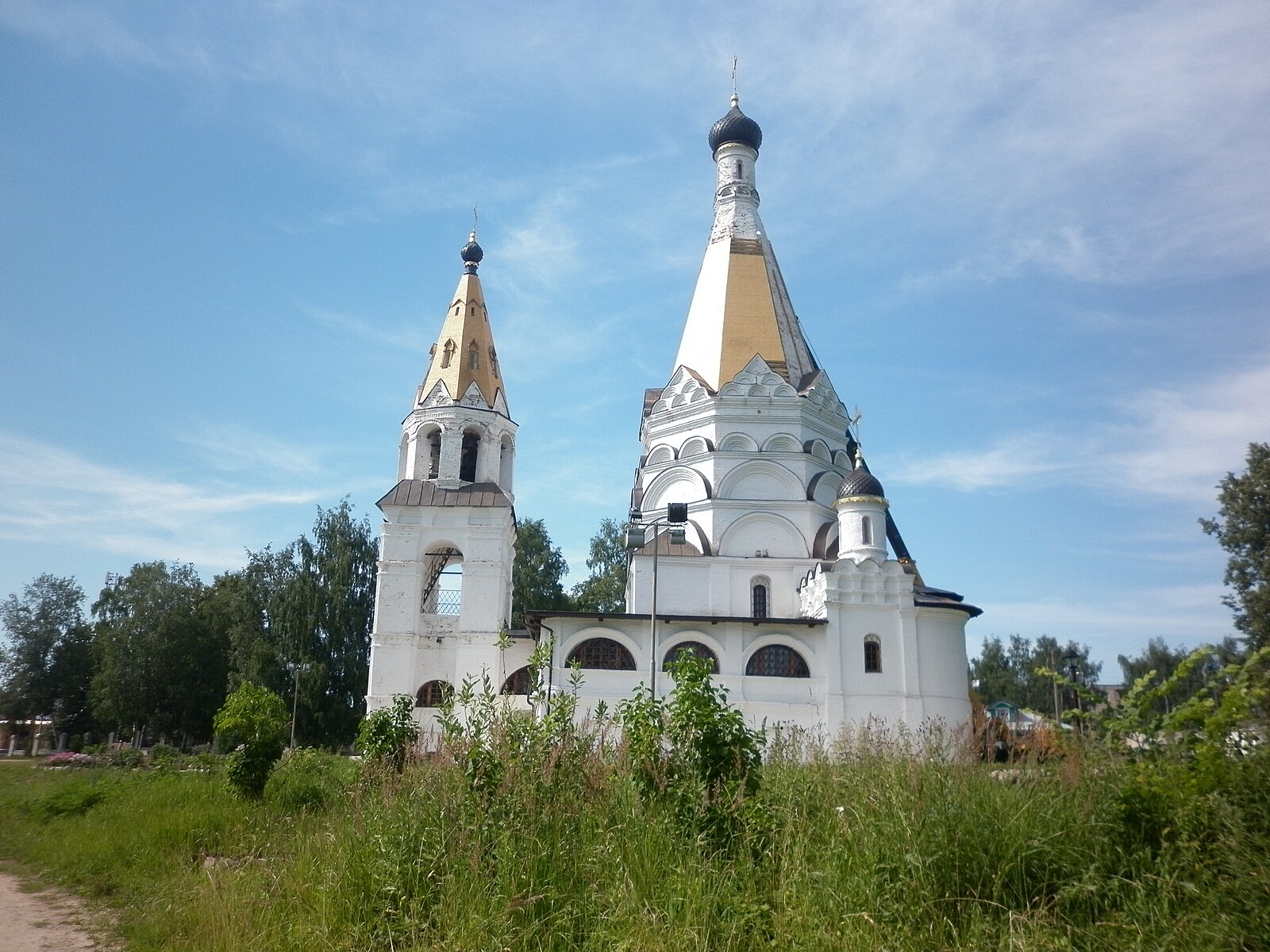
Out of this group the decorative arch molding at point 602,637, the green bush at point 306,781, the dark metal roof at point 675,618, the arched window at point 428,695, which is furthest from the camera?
the arched window at point 428,695

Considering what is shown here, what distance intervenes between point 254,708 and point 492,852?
836 cm

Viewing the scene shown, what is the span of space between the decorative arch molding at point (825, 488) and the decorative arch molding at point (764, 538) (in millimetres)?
1115

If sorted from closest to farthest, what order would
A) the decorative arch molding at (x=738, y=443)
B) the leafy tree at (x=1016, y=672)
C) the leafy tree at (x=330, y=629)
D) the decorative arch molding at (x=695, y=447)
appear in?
the decorative arch molding at (x=738, y=443), the decorative arch molding at (x=695, y=447), the leafy tree at (x=330, y=629), the leafy tree at (x=1016, y=672)

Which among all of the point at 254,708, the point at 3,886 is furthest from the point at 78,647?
the point at 3,886

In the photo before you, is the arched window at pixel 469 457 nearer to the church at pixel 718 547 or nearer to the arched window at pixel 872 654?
the church at pixel 718 547

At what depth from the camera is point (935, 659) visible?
827 inches

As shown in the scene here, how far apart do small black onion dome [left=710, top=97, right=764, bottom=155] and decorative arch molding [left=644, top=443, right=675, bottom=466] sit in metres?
10.9

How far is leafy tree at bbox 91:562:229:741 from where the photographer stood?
1298 inches

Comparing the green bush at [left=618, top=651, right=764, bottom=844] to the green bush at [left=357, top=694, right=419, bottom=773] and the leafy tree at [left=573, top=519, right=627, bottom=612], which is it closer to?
the green bush at [left=357, top=694, right=419, bottom=773]

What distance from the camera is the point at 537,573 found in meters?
38.1

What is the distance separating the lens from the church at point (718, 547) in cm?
2083

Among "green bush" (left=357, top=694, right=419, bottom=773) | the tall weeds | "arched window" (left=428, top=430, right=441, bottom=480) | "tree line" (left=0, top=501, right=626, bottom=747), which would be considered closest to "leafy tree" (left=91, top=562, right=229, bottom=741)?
"tree line" (left=0, top=501, right=626, bottom=747)

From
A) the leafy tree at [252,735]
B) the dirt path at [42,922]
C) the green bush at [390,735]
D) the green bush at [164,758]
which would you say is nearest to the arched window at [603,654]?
the green bush at [164,758]

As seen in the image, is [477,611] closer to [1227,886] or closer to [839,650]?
[839,650]
